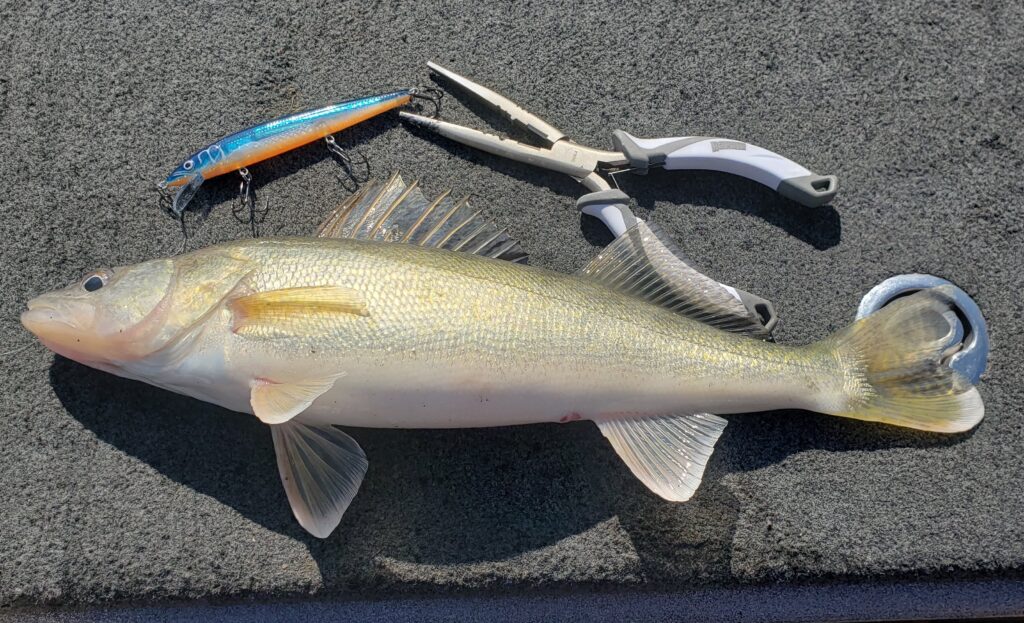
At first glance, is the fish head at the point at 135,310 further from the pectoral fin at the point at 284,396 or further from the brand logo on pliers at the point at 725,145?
the brand logo on pliers at the point at 725,145

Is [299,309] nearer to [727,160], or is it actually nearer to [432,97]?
[432,97]

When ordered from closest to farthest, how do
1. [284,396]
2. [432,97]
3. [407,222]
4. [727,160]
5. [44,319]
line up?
[284,396] → [44,319] → [407,222] → [727,160] → [432,97]

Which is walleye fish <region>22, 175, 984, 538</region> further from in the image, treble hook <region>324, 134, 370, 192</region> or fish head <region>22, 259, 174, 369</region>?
treble hook <region>324, 134, 370, 192</region>

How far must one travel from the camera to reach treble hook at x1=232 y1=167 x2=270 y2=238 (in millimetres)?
1741

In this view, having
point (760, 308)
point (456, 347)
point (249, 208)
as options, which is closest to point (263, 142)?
point (249, 208)

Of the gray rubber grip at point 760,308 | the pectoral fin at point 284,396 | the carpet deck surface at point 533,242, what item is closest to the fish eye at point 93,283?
the carpet deck surface at point 533,242

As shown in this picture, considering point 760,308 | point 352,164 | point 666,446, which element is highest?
point 352,164

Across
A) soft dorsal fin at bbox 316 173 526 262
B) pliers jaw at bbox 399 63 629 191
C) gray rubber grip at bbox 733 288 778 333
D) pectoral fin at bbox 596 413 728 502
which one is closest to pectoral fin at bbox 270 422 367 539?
soft dorsal fin at bbox 316 173 526 262

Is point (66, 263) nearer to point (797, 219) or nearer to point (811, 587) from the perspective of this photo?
point (797, 219)

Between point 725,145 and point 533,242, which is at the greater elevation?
point 725,145

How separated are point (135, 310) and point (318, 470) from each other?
535 millimetres

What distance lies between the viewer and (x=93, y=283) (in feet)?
4.87

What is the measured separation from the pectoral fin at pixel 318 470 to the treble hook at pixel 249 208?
23.6 inches

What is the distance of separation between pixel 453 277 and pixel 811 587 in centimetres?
120
